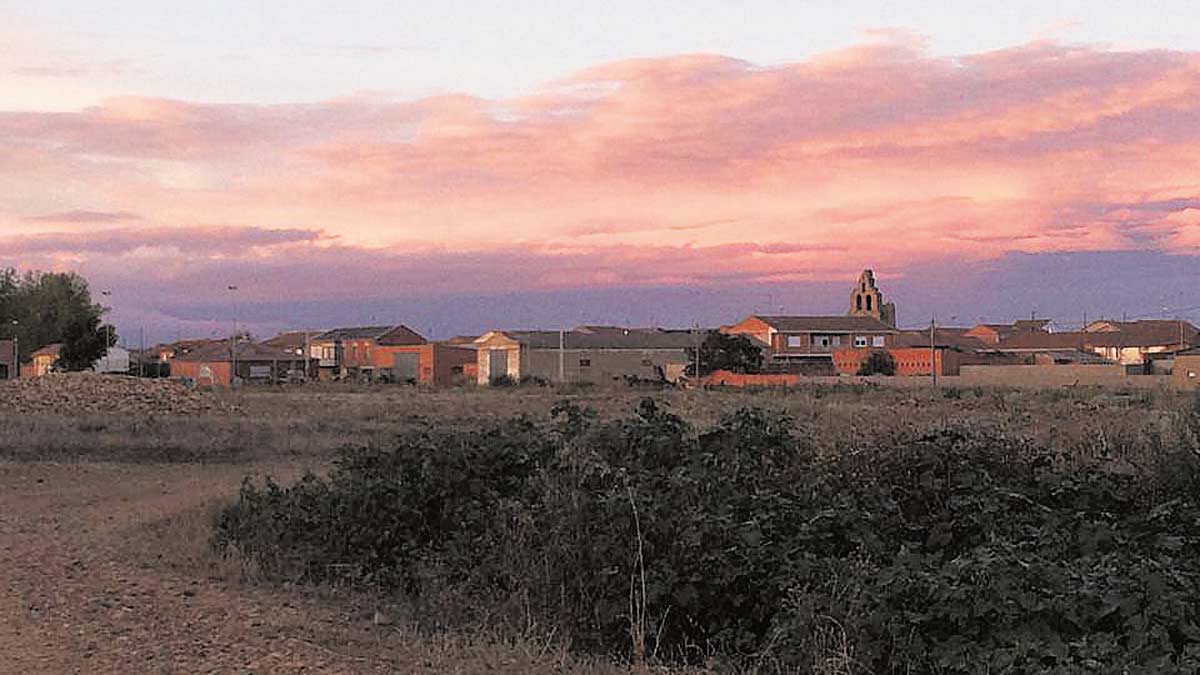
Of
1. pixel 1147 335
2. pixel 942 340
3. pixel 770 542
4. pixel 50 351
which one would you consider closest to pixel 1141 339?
pixel 1147 335

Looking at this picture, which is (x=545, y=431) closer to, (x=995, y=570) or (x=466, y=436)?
(x=466, y=436)

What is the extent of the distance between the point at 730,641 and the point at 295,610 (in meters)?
3.48

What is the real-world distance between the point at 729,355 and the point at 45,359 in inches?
2022

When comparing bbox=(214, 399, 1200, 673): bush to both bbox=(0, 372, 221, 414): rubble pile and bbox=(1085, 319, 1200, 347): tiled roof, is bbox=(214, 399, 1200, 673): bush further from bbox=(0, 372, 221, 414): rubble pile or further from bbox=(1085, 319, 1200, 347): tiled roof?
bbox=(1085, 319, 1200, 347): tiled roof

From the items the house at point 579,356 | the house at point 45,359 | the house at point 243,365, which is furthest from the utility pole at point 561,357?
the house at point 45,359

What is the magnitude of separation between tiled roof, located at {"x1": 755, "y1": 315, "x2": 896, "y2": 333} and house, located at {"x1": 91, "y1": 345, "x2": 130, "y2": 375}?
175ft

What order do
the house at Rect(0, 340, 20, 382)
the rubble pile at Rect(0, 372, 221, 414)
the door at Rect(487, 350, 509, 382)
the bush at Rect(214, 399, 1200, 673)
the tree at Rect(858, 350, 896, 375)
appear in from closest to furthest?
the bush at Rect(214, 399, 1200, 673) < the rubble pile at Rect(0, 372, 221, 414) < the tree at Rect(858, 350, 896, 375) < the house at Rect(0, 340, 20, 382) < the door at Rect(487, 350, 509, 382)

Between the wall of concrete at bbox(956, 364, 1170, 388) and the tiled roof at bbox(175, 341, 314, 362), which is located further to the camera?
the tiled roof at bbox(175, 341, 314, 362)

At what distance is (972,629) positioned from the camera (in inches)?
290

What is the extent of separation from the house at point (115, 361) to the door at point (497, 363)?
31.1 m

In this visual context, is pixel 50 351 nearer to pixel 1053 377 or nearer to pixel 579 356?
pixel 579 356

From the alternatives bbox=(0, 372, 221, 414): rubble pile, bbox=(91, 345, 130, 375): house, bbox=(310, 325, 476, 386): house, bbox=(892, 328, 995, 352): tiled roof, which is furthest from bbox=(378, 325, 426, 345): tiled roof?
bbox=(0, 372, 221, 414): rubble pile

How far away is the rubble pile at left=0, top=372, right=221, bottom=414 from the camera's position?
43.7m

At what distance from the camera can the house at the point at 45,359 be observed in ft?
317
